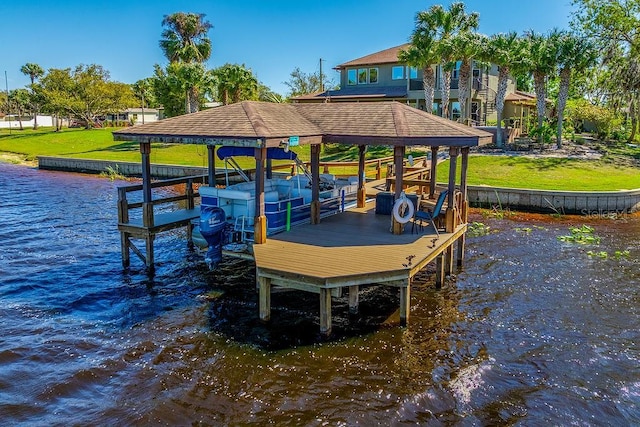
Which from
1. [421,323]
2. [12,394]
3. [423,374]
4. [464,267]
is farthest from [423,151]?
[12,394]

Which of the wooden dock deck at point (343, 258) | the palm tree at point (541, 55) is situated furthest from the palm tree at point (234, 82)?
the wooden dock deck at point (343, 258)

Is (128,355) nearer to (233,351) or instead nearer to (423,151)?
(233,351)

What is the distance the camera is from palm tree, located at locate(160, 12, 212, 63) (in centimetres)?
4562

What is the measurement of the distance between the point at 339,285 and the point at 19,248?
12420mm

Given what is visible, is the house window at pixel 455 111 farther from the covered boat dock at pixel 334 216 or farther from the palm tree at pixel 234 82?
the covered boat dock at pixel 334 216

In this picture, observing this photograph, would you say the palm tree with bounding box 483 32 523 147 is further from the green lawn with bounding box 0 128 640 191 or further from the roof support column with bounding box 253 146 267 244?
the roof support column with bounding box 253 146 267 244

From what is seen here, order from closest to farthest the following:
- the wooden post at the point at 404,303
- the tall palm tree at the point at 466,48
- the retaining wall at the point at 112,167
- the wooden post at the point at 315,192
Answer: the wooden post at the point at 404,303
the wooden post at the point at 315,192
the tall palm tree at the point at 466,48
the retaining wall at the point at 112,167

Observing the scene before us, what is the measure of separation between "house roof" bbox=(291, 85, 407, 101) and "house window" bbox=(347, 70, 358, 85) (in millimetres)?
504

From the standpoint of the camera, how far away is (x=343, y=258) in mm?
10742

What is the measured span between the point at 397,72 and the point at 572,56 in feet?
45.1

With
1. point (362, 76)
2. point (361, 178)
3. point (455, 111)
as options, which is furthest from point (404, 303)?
point (362, 76)

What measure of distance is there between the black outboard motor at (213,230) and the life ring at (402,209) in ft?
13.3

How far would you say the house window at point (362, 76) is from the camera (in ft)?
139

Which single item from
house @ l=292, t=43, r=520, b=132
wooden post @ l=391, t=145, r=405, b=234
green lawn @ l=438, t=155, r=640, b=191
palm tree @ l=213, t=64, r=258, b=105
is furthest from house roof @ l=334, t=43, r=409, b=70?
wooden post @ l=391, t=145, r=405, b=234
